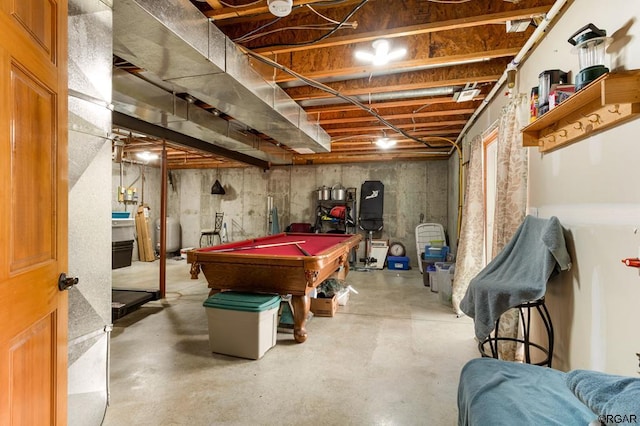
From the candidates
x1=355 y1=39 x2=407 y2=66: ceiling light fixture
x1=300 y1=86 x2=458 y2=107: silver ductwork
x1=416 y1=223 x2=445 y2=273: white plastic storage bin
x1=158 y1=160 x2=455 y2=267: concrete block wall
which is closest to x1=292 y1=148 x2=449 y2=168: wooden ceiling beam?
x1=158 y1=160 x2=455 y2=267: concrete block wall

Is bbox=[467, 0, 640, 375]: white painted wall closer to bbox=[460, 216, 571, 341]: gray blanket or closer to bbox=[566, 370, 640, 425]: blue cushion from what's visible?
bbox=[460, 216, 571, 341]: gray blanket

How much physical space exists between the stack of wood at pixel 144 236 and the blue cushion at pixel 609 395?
8151 millimetres

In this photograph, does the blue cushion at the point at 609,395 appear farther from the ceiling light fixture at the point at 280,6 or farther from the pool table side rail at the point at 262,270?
the ceiling light fixture at the point at 280,6

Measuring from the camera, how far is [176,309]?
13.2 feet

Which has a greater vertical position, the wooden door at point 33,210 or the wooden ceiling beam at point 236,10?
the wooden ceiling beam at point 236,10

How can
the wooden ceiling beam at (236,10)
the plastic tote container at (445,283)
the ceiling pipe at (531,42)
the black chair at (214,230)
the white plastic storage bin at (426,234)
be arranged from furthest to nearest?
1. the black chair at (214,230)
2. the white plastic storage bin at (426,234)
3. the plastic tote container at (445,283)
4. the wooden ceiling beam at (236,10)
5. the ceiling pipe at (531,42)

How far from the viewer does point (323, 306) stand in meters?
3.77

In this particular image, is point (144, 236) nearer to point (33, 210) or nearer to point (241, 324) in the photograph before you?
point (241, 324)

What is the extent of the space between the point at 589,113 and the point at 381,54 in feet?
4.87

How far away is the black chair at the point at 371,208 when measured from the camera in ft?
23.9

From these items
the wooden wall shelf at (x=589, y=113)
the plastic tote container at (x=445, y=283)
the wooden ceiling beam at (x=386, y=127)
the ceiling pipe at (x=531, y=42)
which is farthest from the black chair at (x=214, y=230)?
the wooden wall shelf at (x=589, y=113)

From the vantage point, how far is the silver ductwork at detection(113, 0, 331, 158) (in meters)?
1.77

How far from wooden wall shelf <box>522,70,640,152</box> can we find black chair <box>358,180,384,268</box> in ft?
17.1

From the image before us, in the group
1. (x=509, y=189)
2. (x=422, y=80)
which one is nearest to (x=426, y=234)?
(x=422, y=80)
